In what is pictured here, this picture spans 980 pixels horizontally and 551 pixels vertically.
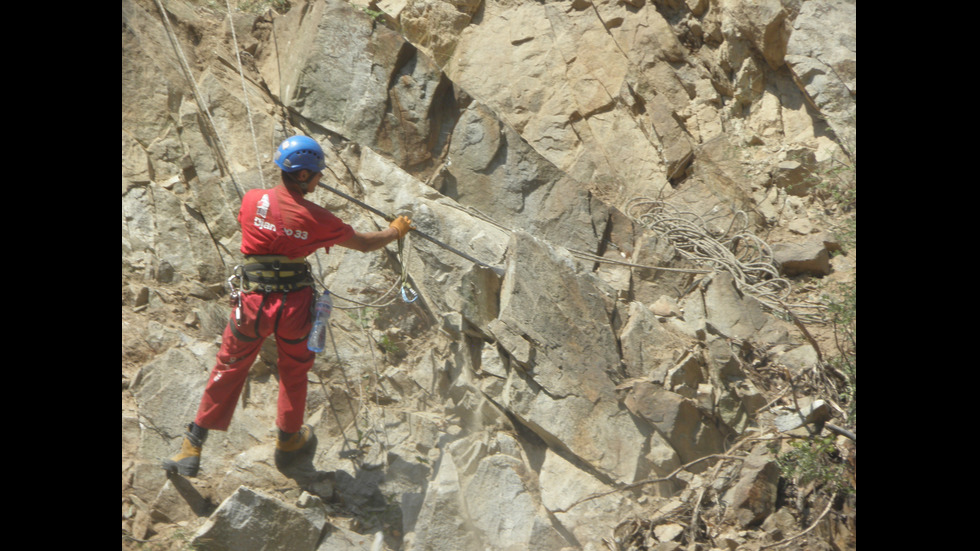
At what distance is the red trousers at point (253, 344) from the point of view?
152 inches

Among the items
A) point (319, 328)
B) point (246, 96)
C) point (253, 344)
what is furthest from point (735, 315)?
point (246, 96)

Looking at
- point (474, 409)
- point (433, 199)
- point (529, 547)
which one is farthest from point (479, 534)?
point (433, 199)

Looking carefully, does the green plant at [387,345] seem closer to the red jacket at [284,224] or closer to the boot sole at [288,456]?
the boot sole at [288,456]

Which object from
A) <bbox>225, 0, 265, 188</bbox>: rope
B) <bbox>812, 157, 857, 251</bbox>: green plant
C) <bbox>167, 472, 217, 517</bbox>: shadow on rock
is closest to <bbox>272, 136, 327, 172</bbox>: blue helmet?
<bbox>225, 0, 265, 188</bbox>: rope

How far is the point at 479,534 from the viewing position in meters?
4.14

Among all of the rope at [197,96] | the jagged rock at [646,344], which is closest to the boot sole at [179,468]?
the rope at [197,96]

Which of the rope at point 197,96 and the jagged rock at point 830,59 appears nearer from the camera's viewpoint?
the rope at point 197,96

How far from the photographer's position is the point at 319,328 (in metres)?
3.93

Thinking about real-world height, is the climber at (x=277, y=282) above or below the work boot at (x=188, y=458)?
above

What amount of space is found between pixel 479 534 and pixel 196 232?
10.1ft

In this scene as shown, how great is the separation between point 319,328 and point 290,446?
33.3 inches

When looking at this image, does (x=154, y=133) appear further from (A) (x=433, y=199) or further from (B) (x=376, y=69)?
(A) (x=433, y=199)

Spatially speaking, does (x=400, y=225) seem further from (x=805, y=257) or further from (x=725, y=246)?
(x=805, y=257)

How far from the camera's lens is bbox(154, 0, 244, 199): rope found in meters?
5.27
